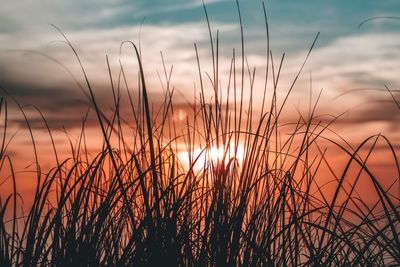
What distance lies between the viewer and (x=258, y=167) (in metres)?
1.99

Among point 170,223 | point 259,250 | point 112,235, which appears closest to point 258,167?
point 259,250

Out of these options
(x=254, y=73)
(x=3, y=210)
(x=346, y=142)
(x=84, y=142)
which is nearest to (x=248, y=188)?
(x=254, y=73)

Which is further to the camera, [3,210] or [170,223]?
[3,210]

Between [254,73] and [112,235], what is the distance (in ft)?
2.66

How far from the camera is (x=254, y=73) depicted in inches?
83.7

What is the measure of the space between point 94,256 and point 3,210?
0.36 m

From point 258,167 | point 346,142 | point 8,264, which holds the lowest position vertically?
point 8,264

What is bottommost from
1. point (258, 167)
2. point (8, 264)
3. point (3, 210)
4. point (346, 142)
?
point (8, 264)

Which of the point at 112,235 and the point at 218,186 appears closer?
the point at 218,186

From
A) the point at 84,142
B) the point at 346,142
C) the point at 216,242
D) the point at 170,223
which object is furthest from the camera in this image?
the point at 84,142

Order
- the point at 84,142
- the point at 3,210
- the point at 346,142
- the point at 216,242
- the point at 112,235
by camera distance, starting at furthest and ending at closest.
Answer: the point at 84,142
the point at 346,142
the point at 112,235
the point at 3,210
the point at 216,242

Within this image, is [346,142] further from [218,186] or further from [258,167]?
[218,186]

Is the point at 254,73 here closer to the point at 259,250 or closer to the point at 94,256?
the point at 259,250

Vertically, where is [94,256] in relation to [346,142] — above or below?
below
